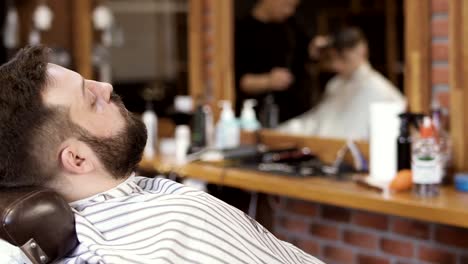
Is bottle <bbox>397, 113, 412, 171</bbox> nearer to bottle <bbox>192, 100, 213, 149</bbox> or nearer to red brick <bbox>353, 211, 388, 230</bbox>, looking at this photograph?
red brick <bbox>353, 211, 388, 230</bbox>

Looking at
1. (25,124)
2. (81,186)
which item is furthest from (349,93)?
(25,124)

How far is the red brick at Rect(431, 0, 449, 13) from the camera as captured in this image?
249 cm

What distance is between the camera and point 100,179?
62.0 inches

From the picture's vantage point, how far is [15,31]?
4.58m

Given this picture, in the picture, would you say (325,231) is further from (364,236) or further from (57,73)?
(57,73)

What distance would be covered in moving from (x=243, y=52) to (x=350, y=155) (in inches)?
36.0

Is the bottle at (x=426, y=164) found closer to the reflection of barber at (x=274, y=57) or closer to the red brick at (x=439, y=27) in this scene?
the red brick at (x=439, y=27)

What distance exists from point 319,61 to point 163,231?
1799mm

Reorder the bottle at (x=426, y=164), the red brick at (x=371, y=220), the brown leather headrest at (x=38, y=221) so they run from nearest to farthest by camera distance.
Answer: the brown leather headrest at (x=38, y=221)
the bottle at (x=426, y=164)
the red brick at (x=371, y=220)

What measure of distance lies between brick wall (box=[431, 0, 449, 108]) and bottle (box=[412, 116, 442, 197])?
0.23m

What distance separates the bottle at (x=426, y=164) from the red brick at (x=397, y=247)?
16.0 inches

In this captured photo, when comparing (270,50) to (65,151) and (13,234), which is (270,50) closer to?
(65,151)

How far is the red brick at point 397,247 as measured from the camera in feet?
8.64

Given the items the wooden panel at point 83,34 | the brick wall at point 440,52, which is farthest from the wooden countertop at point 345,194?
the wooden panel at point 83,34
